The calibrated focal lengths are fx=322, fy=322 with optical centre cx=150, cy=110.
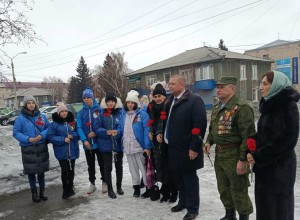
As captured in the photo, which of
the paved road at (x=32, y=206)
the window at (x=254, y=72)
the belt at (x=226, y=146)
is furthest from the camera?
the window at (x=254, y=72)

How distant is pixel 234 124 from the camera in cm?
395

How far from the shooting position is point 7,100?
10550 cm

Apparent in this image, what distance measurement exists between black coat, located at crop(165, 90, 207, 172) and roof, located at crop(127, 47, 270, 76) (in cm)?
3245

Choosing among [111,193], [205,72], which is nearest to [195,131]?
[111,193]

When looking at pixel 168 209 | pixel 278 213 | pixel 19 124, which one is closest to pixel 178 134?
pixel 168 209

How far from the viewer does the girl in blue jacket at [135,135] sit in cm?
559

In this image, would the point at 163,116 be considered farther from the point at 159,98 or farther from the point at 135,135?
the point at 135,135

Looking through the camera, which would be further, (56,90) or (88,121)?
(56,90)

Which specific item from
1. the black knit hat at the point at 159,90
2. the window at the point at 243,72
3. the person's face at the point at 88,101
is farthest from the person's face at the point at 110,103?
the window at the point at 243,72

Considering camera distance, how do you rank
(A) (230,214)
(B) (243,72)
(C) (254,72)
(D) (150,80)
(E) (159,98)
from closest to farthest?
1. (A) (230,214)
2. (E) (159,98)
3. (B) (243,72)
4. (C) (254,72)
5. (D) (150,80)

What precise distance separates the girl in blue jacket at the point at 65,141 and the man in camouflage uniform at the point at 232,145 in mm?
2908

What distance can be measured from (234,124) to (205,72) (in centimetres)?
3426

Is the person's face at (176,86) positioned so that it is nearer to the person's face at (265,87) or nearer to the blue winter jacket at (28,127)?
the person's face at (265,87)

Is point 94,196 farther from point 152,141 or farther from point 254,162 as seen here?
point 254,162
